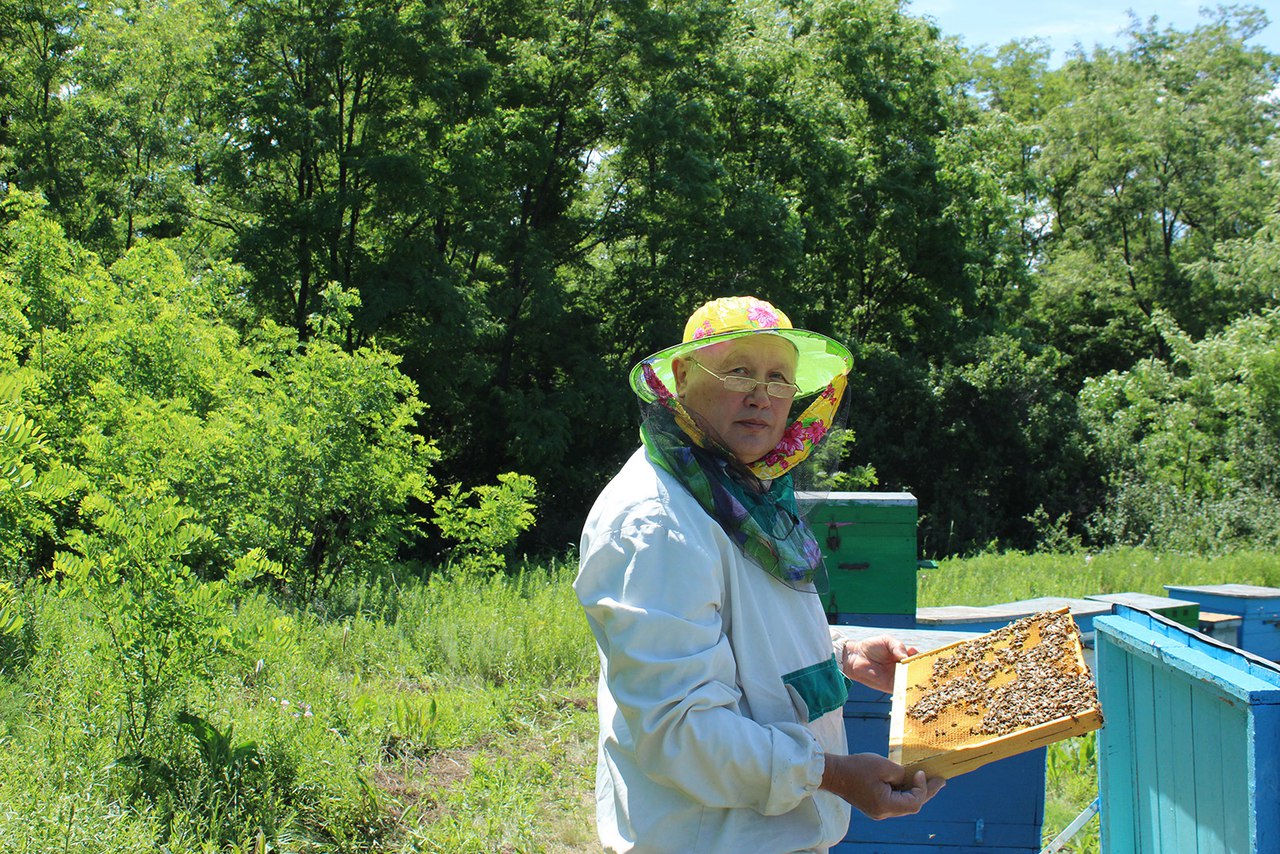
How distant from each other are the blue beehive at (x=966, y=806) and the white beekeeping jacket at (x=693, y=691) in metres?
1.44

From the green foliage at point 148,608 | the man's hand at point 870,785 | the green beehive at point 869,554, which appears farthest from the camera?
the green beehive at point 869,554

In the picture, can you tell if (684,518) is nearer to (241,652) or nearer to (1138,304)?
(241,652)

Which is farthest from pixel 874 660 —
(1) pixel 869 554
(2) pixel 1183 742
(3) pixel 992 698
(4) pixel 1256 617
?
(4) pixel 1256 617

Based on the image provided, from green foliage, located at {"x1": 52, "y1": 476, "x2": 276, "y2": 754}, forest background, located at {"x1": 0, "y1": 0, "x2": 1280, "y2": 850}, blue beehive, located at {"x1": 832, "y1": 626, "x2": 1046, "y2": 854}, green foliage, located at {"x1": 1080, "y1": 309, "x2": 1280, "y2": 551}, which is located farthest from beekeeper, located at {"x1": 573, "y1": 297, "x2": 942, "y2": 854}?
green foliage, located at {"x1": 1080, "y1": 309, "x2": 1280, "y2": 551}

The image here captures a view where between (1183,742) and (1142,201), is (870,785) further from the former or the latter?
(1142,201)

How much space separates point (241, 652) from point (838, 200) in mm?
18246

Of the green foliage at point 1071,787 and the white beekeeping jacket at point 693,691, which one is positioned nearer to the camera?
the white beekeeping jacket at point 693,691

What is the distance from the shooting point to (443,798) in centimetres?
409

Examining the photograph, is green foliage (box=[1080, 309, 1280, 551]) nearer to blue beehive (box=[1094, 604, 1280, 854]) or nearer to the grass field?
the grass field

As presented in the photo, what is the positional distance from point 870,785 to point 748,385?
787 mm

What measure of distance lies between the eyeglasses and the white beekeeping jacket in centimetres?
26

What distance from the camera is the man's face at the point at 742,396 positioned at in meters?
2.15

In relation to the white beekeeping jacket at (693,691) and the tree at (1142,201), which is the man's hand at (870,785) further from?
the tree at (1142,201)

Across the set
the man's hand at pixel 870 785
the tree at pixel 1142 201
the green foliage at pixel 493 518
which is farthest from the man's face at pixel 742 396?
the tree at pixel 1142 201
